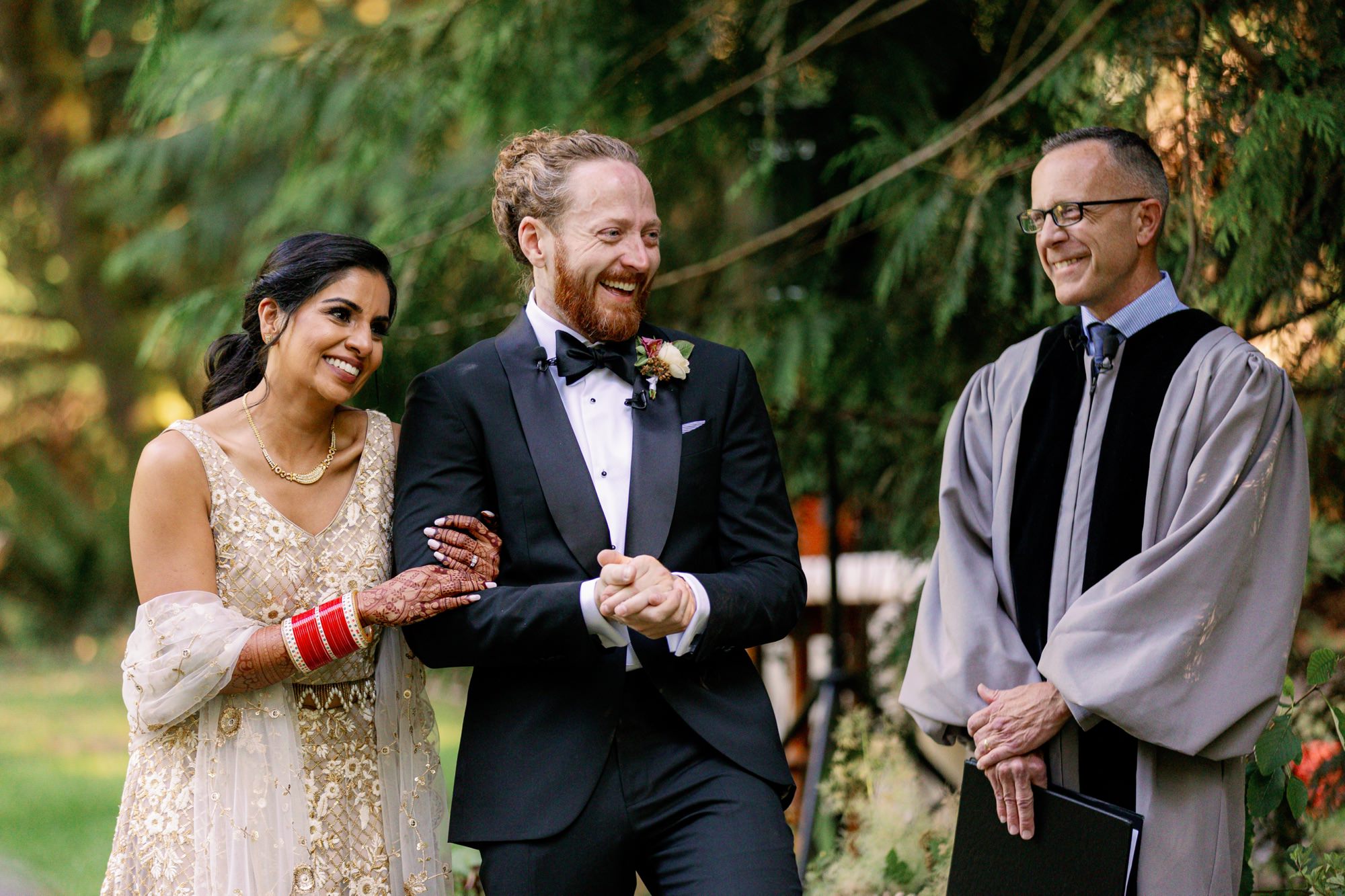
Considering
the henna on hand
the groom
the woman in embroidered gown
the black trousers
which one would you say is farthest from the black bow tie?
the henna on hand

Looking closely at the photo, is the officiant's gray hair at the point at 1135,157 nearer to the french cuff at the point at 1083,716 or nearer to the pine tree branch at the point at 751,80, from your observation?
the french cuff at the point at 1083,716

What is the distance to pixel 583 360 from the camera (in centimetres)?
290

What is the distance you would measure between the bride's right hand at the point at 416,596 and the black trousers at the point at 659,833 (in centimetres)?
41

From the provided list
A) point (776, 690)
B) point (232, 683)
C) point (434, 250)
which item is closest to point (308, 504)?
point (232, 683)

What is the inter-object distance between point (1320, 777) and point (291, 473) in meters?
3.04

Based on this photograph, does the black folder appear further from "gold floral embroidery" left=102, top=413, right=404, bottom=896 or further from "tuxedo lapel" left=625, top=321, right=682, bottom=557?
"gold floral embroidery" left=102, top=413, right=404, bottom=896

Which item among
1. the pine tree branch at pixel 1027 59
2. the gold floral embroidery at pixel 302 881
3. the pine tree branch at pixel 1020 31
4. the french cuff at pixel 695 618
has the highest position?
the pine tree branch at pixel 1020 31

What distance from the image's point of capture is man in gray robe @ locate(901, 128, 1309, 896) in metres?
2.66

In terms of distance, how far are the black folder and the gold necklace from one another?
64.6 inches

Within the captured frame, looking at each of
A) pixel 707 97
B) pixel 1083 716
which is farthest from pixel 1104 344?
pixel 707 97

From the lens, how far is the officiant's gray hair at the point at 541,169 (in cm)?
294

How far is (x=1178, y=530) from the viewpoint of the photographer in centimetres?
269

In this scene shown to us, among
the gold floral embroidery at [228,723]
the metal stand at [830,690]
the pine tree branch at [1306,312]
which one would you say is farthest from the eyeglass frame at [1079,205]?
the metal stand at [830,690]

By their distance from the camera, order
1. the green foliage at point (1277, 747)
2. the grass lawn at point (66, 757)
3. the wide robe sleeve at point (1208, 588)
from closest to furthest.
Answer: the wide robe sleeve at point (1208, 588), the green foliage at point (1277, 747), the grass lawn at point (66, 757)
